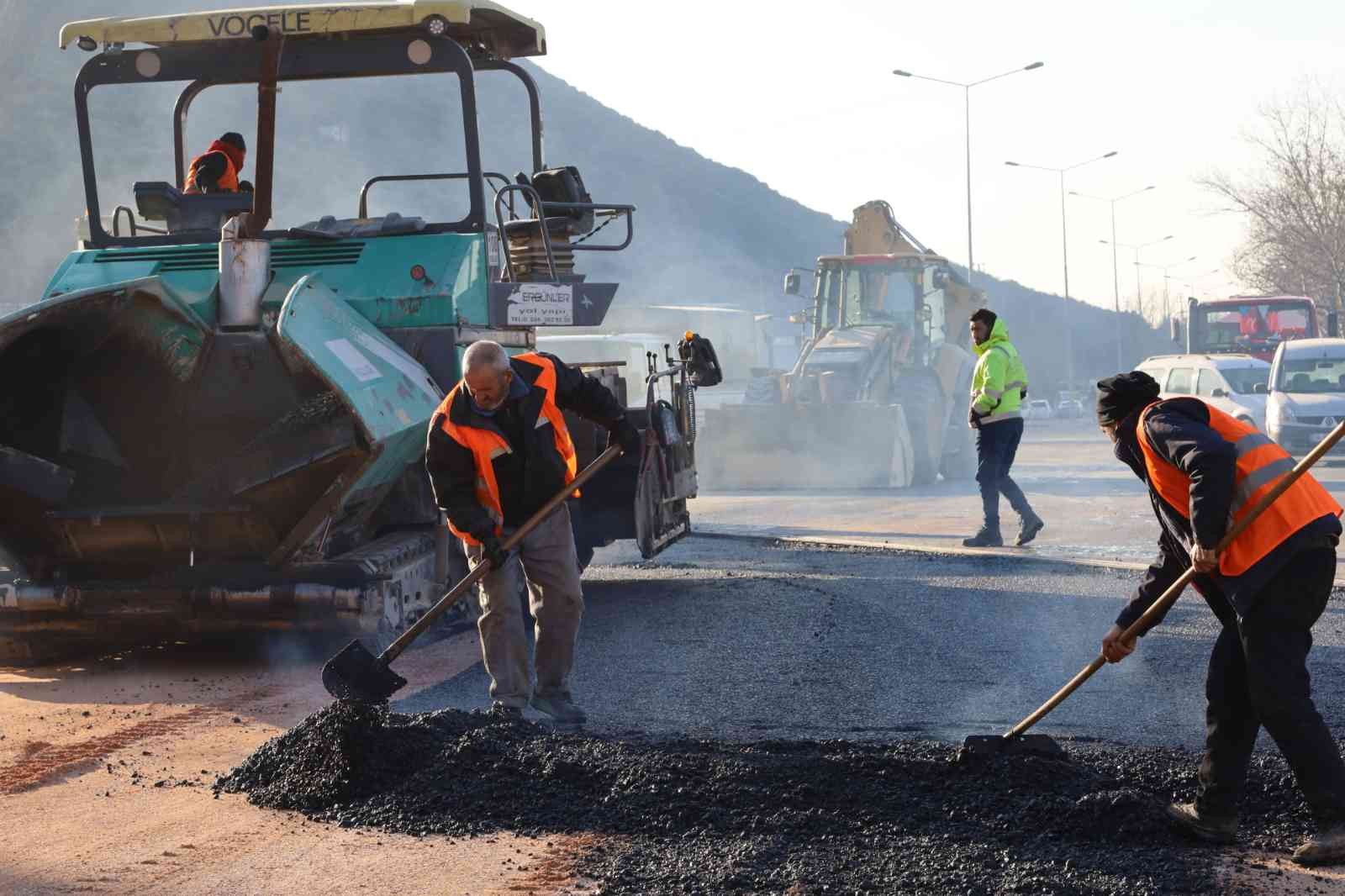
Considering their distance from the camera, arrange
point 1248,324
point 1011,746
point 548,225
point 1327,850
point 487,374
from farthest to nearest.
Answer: point 1248,324, point 548,225, point 487,374, point 1011,746, point 1327,850

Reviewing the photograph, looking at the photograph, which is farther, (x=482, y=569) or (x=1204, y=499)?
(x=482, y=569)

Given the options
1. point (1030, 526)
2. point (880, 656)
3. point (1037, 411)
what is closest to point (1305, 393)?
point (1030, 526)

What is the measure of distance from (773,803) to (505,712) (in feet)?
4.28

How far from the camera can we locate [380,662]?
5.78m

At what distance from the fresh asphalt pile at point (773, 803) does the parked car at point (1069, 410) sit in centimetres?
4589

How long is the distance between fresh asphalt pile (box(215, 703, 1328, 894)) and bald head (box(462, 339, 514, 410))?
1107mm

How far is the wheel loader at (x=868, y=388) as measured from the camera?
61.9 feet

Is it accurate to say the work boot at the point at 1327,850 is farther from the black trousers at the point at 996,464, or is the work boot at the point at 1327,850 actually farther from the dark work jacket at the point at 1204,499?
the black trousers at the point at 996,464

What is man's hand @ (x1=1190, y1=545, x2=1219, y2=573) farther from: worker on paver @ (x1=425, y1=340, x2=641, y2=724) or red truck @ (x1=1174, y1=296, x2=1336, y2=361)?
red truck @ (x1=1174, y1=296, x2=1336, y2=361)

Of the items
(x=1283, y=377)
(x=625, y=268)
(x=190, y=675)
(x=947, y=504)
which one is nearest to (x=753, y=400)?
(x=947, y=504)

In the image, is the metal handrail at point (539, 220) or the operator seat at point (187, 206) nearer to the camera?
the metal handrail at point (539, 220)

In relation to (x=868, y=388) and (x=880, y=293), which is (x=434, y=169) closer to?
(x=880, y=293)

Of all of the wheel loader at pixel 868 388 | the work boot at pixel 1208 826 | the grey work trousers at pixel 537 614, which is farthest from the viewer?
the wheel loader at pixel 868 388

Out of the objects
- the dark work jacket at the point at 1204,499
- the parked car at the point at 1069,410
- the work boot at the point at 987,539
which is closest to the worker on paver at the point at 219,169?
the dark work jacket at the point at 1204,499
